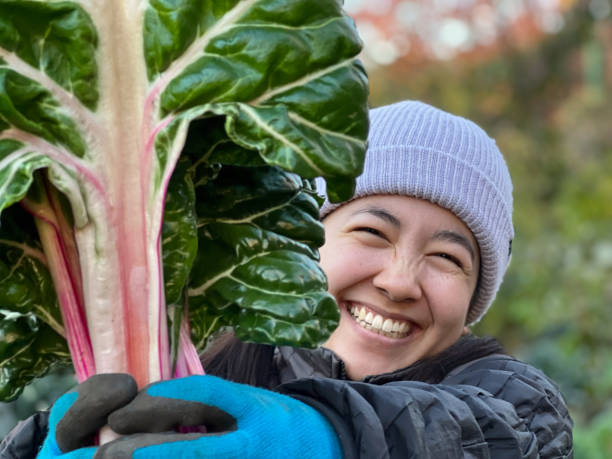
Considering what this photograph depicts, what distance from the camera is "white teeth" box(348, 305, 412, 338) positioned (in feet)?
7.20

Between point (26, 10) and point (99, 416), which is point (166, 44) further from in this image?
point (99, 416)

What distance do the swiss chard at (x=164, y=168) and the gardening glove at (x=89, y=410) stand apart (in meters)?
0.07

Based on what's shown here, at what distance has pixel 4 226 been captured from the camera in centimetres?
138

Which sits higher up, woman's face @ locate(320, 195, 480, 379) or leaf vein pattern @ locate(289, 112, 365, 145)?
leaf vein pattern @ locate(289, 112, 365, 145)

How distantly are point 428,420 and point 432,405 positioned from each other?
37mm

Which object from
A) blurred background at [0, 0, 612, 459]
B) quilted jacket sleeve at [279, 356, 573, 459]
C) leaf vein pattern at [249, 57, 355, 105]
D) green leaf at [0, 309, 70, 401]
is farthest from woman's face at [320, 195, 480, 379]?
blurred background at [0, 0, 612, 459]

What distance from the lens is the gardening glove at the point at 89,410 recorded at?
127 cm

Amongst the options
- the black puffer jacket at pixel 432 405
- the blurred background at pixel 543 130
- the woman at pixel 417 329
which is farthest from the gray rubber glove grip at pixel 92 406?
the blurred background at pixel 543 130

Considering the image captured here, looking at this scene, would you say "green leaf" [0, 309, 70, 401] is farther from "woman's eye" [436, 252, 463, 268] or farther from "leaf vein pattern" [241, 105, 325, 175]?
"woman's eye" [436, 252, 463, 268]

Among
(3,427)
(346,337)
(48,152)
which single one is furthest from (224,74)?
(3,427)

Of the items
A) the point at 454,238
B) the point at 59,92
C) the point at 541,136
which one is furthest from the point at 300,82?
the point at 541,136

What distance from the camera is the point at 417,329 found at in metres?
2.25

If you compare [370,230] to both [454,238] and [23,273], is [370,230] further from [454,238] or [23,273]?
[23,273]

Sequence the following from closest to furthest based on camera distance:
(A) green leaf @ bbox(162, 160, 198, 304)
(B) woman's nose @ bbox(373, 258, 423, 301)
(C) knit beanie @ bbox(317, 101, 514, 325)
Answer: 1. (A) green leaf @ bbox(162, 160, 198, 304)
2. (B) woman's nose @ bbox(373, 258, 423, 301)
3. (C) knit beanie @ bbox(317, 101, 514, 325)
